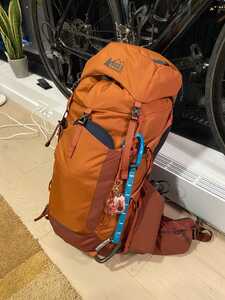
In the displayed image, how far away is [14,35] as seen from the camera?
168 cm

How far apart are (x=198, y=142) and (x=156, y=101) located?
0.46 m

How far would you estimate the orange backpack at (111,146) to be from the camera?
0.73 meters

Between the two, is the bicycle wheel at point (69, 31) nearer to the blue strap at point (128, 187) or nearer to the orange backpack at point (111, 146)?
the orange backpack at point (111, 146)

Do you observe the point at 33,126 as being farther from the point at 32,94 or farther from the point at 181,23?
the point at 181,23

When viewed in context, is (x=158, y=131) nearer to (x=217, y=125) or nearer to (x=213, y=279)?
(x=217, y=125)

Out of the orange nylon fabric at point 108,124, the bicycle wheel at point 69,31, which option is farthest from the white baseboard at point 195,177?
the bicycle wheel at point 69,31

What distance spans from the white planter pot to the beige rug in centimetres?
114

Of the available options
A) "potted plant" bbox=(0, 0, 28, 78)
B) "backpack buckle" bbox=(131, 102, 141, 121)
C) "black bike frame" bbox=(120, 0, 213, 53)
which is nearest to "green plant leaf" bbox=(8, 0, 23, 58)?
"potted plant" bbox=(0, 0, 28, 78)

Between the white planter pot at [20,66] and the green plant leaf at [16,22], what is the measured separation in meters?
0.05

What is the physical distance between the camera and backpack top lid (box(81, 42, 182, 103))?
72 centimetres

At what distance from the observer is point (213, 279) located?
A: 841mm

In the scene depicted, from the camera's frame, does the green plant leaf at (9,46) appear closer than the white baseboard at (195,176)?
No

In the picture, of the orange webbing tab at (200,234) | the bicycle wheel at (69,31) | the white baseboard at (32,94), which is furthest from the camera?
the white baseboard at (32,94)

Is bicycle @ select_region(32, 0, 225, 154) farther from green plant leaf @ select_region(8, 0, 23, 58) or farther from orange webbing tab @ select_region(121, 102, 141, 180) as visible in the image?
orange webbing tab @ select_region(121, 102, 141, 180)
